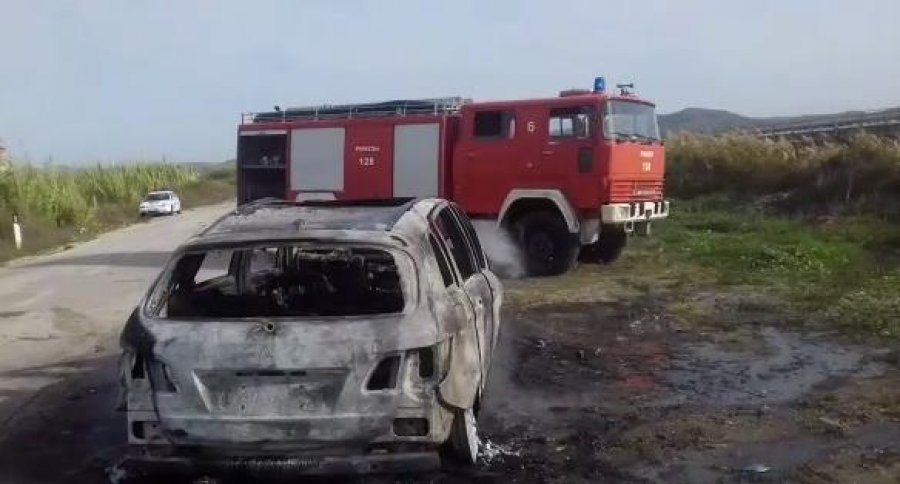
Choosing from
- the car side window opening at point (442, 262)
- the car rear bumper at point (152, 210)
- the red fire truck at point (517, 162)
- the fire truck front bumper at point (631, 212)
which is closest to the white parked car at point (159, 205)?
the car rear bumper at point (152, 210)

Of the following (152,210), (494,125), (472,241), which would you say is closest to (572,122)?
(494,125)

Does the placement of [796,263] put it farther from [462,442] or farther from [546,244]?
[462,442]

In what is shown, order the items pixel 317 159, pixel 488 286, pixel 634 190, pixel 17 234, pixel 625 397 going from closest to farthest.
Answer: pixel 488 286 < pixel 625 397 < pixel 634 190 < pixel 317 159 < pixel 17 234

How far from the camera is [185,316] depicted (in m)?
5.68

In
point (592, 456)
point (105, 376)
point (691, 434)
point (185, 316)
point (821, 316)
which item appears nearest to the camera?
point (185, 316)

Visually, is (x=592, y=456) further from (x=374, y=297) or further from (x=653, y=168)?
(x=653, y=168)

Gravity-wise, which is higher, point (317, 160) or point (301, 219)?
point (317, 160)

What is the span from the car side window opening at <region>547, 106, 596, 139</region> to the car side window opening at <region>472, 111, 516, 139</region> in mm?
640

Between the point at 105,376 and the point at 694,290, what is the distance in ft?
25.9

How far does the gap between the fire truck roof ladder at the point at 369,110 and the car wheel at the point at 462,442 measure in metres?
11.2

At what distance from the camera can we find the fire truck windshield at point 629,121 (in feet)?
49.2

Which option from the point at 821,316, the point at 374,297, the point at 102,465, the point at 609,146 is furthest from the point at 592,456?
the point at 609,146

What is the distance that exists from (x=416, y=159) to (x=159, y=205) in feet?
105

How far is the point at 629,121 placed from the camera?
1557 centimetres
